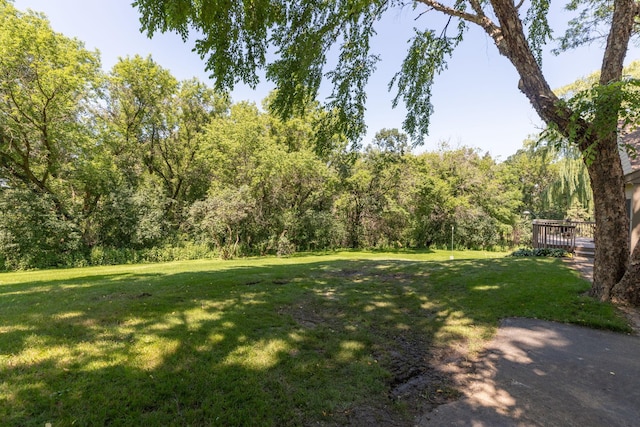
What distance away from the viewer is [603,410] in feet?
8.46

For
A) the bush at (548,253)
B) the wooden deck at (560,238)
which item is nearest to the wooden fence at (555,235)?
the wooden deck at (560,238)

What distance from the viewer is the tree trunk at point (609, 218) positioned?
4.86 metres

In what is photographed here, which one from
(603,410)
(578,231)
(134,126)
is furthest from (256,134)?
(578,231)

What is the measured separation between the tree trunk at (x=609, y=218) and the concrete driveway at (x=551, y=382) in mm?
1438

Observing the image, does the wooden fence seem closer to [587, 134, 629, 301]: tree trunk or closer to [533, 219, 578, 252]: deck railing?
[533, 219, 578, 252]: deck railing

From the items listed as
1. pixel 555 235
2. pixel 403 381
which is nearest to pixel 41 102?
pixel 403 381

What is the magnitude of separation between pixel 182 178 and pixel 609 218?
23705 mm

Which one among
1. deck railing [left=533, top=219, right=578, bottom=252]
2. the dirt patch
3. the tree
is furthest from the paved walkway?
the tree

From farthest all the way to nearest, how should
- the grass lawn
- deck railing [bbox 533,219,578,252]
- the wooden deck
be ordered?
deck railing [bbox 533,219,578,252]
the wooden deck
the grass lawn

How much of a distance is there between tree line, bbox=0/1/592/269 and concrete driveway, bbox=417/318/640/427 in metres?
9.96

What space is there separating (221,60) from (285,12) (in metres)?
1.75

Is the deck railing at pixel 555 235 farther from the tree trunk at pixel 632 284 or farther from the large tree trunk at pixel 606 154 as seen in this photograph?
the tree trunk at pixel 632 284

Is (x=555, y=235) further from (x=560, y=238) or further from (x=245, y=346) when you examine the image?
(x=245, y=346)

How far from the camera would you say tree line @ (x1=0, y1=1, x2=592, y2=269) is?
47.5 feet
